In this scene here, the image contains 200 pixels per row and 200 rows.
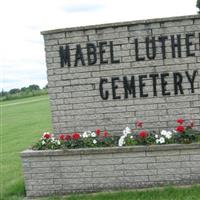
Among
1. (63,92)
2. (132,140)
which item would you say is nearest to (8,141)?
(63,92)

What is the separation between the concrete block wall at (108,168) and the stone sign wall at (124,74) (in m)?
0.84

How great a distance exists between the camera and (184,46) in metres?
7.04

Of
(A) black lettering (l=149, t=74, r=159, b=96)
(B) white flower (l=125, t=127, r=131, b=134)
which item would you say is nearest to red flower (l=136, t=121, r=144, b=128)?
(B) white flower (l=125, t=127, r=131, b=134)

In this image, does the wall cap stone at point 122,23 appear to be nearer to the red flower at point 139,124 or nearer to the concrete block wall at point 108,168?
the red flower at point 139,124

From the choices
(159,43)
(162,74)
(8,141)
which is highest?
(159,43)

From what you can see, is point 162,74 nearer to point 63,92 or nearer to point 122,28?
point 122,28

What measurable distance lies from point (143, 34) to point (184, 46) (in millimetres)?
676

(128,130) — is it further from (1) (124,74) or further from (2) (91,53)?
(2) (91,53)

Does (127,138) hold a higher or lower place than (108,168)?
higher

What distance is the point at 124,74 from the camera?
7.18m

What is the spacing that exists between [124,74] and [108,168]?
5.20 ft

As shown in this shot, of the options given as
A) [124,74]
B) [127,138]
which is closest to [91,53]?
[124,74]

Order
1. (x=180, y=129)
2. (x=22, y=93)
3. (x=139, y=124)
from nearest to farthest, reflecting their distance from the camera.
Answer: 1. (x=180, y=129)
2. (x=139, y=124)
3. (x=22, y=93)

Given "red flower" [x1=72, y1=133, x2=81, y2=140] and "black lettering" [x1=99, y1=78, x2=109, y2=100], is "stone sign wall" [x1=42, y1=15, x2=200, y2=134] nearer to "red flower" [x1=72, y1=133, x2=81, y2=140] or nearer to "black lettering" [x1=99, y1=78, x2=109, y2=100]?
"black lettering" [x1=99, y1=78, x2=109, y2=100]
